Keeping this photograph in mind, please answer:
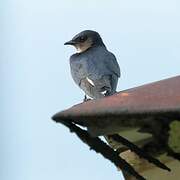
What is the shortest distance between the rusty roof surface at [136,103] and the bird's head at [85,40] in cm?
660

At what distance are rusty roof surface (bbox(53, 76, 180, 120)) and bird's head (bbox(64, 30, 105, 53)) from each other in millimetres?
6597

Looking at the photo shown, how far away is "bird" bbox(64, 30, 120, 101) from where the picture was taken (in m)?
6.60

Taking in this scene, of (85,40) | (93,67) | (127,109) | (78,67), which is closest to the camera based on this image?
(127,109)

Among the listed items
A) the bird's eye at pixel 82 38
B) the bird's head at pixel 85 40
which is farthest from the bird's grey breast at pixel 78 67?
the bird's eye at pixel 82 38

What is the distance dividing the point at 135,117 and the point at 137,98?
64mm

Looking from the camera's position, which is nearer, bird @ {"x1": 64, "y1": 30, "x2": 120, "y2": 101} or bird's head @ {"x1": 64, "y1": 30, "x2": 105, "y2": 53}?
bird @ {"x1": 64, "y1": 30, "x2": 120, "y2": 101}

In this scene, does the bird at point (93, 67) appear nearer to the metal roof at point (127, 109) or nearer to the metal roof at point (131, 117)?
the metal roof at point (131, 117)

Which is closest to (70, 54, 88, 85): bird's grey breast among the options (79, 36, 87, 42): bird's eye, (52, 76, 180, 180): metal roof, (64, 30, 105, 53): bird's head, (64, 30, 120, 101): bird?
(64, 30, 120, 101): bird

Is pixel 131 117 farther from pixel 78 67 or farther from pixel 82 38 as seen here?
pixel 82 38

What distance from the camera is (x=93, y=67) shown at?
7.11 meters

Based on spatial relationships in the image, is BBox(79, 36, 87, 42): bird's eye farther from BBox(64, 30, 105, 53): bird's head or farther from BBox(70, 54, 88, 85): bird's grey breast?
BBox(70, 54, 88, 85): bird's grey breast

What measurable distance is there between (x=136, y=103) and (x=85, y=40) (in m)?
7.05

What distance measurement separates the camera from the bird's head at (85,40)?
8.24 m

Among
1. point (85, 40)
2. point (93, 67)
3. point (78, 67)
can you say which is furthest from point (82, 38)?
point (93, 67)
